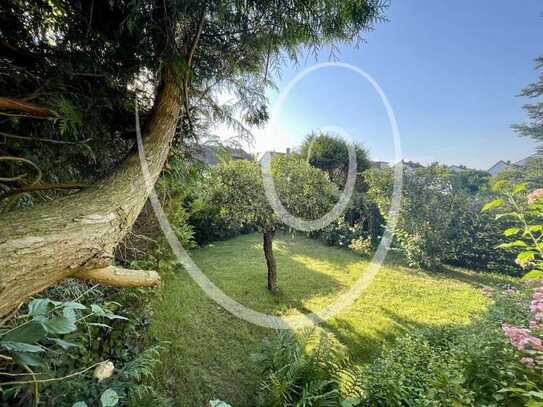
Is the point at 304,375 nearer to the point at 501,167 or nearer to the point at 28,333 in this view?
the point at 28,333

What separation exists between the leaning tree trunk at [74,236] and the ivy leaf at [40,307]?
0.19 feet

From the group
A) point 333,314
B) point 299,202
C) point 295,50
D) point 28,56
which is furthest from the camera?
point 299,202

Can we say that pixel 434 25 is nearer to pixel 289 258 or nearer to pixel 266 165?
pixel 266 165

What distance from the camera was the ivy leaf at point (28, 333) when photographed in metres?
0.58

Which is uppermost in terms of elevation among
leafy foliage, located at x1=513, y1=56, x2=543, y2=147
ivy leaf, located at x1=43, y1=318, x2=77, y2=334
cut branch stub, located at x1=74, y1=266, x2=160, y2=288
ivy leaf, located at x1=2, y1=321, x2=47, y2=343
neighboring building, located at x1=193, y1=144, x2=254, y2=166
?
leafy foliage, located at x1=513, y1=56, x2=543, y2=147

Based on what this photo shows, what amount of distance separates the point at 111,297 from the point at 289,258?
485 centimetres

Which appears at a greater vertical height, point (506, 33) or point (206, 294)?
point (506, 33)

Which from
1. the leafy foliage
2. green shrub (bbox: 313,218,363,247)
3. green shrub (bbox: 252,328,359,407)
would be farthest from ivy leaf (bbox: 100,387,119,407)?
the leafy foliage

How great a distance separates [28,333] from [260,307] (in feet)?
11.7

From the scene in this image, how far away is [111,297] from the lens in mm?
2154

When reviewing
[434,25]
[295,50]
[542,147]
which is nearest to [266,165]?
[295,50]

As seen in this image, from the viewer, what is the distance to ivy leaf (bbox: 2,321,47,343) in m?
0.58

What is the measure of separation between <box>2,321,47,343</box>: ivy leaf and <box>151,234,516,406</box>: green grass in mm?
2127

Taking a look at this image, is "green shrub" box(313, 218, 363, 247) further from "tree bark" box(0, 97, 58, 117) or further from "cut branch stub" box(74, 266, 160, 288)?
"tree bark" box(0, 97, 58, 117)
